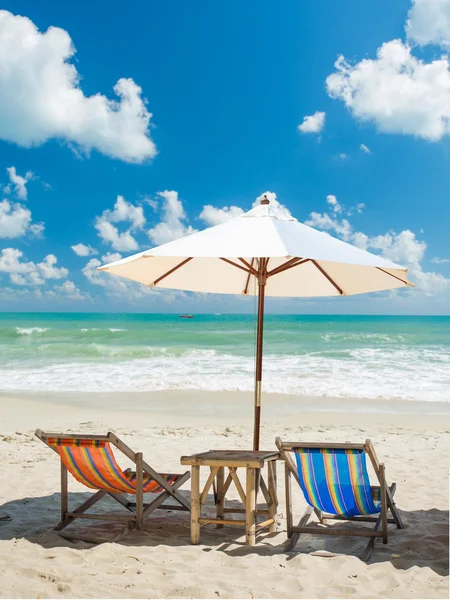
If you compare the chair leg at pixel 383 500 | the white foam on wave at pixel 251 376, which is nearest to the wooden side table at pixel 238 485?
the chair leg at pixel 383 500

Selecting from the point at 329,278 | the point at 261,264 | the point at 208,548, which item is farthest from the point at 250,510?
the point at 329,278

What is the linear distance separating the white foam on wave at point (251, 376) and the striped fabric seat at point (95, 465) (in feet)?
29.0

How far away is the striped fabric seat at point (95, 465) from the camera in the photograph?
12.9ft

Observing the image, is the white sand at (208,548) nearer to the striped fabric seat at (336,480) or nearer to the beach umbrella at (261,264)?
the striped fabric seat at (336,480)

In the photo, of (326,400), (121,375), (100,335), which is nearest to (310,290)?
(326,400)

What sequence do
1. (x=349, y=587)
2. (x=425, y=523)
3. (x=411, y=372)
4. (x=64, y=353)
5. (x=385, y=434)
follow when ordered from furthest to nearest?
(x=64, y=353), (x=411, y=372), (x=385, y=434), (x=425, y=523), (x=349, y=587)

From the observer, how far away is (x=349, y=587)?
3.24 meters

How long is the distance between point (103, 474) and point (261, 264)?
6.65 ft

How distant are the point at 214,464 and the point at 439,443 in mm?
4757

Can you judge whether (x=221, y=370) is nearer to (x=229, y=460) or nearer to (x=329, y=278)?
(x=329, y=278)

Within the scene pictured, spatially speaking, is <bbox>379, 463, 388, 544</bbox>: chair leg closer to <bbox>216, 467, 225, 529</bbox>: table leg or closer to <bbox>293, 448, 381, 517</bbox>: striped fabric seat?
<bbox>293, 448, 381, 517</bbox>: striped fabric seat

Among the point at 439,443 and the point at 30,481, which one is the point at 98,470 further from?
the point at 439,443

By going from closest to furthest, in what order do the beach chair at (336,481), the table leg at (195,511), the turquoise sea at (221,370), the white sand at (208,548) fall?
1. the white sand at (208,548)
2. the beach chair at (336,481)
3. the table leg at (195,511)
4. the turquoise sea at (221,370)

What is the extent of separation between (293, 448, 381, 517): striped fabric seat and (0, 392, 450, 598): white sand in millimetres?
303
